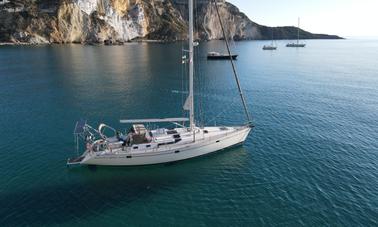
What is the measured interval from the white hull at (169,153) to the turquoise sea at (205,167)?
1007 mm

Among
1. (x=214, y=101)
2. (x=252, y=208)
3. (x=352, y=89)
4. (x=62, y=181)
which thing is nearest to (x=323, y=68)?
(x=352, y=89)

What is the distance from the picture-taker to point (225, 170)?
1307 inches

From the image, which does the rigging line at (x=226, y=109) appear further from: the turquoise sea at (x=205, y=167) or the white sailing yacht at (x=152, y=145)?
the white sailing yacht at (x=152, y=145)

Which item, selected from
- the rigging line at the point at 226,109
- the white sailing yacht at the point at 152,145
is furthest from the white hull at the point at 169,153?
the rigging line at the point at 226,109

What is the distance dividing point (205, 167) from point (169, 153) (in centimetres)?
460

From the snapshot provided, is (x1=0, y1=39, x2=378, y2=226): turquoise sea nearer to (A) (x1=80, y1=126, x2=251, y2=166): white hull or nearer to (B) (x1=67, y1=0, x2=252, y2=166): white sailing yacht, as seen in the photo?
(A) (x1=80, y1=126, x2=251, y2=166): white hull

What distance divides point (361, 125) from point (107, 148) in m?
40.6

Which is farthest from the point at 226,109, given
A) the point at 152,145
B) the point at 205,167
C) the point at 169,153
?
the point at 152,145

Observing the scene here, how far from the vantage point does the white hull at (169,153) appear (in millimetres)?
31594

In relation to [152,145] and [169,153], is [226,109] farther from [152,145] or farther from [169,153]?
[152,145]

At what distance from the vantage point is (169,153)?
108ft

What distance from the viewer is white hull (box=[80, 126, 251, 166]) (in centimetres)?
3159

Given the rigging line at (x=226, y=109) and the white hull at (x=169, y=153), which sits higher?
the rigging line at (x=226, y=109)

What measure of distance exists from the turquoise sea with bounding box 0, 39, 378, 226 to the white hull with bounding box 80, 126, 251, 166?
3.30 feet
